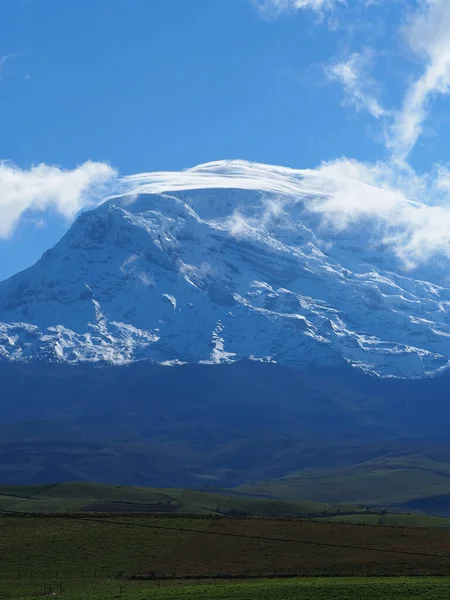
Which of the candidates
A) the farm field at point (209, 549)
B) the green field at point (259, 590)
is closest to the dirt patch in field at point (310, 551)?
the farm field at point (209, 549)

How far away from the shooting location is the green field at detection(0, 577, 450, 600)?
77875 mm

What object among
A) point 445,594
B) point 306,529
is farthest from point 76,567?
point 445,594

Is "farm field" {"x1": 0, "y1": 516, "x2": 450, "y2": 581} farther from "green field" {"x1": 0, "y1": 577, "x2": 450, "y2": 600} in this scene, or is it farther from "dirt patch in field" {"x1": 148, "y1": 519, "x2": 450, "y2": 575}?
"green field" {"x1": 0, "y1": 577, "x2": 450, "y2": 600}

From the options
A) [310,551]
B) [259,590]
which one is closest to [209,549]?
[310,551]

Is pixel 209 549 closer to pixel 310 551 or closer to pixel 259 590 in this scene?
pixel 310 551

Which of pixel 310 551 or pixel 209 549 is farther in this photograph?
pixel 209 549

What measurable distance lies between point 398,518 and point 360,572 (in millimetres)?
74501

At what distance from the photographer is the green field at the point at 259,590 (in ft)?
255

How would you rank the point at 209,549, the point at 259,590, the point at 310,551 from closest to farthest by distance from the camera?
the point at 259,590
the point at 310,551
the point at 209,549

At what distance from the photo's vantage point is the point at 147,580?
89562mm

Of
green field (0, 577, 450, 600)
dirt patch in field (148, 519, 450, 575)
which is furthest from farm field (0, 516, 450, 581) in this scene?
green field (0, 577, 450, 600)

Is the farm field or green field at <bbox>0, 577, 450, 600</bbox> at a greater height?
the farm field

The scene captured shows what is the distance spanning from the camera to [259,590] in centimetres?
8031

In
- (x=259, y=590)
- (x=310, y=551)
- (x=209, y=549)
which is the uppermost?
(x=310, y=551)
